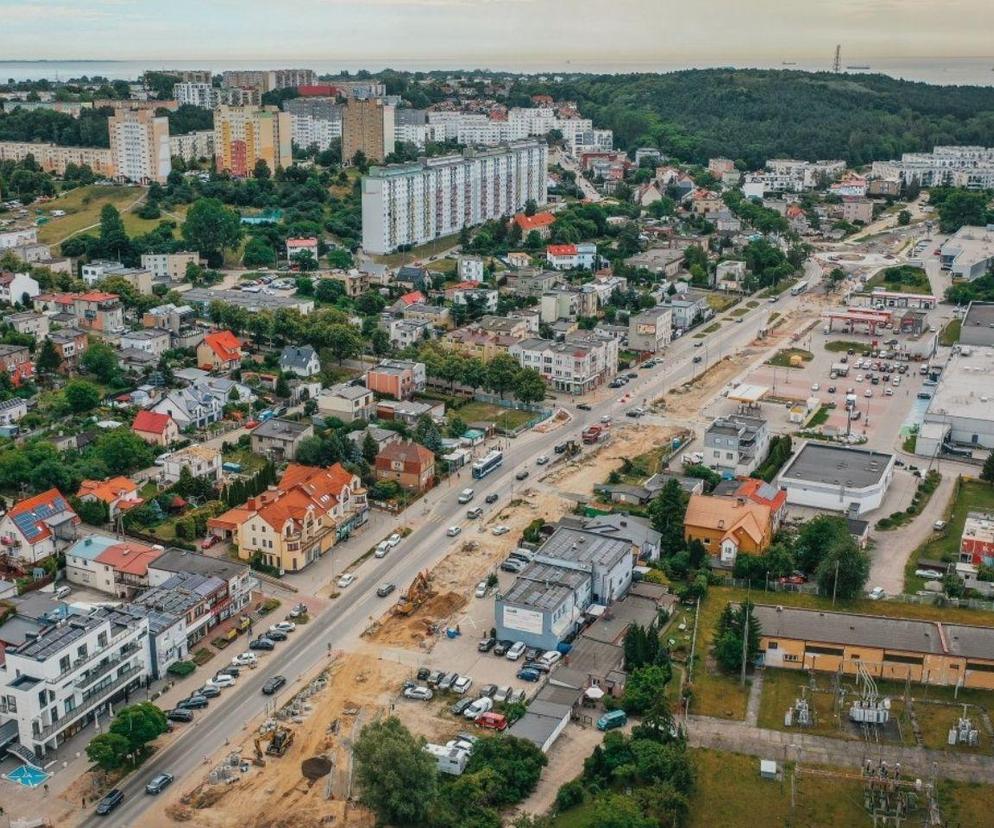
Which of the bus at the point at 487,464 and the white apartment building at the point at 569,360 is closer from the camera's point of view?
the bus at the point at 487,464

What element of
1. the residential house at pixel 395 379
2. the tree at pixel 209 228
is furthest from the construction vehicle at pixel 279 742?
the tree at pixel 209 228

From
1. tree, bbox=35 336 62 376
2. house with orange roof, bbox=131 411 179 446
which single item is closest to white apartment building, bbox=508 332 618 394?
house with orange roof, bbox=131 411 179 446

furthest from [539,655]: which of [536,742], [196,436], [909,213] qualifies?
[909,213]

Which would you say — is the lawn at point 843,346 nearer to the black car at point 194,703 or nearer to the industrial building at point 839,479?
the industrial building at point 839,479

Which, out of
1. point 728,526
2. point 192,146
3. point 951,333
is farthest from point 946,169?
point 728,526

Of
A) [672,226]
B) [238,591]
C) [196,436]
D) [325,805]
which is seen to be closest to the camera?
[325,805]

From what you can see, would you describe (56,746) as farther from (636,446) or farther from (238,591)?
(636,446)

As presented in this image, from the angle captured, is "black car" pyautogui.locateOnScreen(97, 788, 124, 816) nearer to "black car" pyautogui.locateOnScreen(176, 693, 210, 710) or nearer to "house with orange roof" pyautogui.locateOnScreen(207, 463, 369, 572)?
"black car" pyautogui.locateOnScreen(176, 693, 210, 710)
